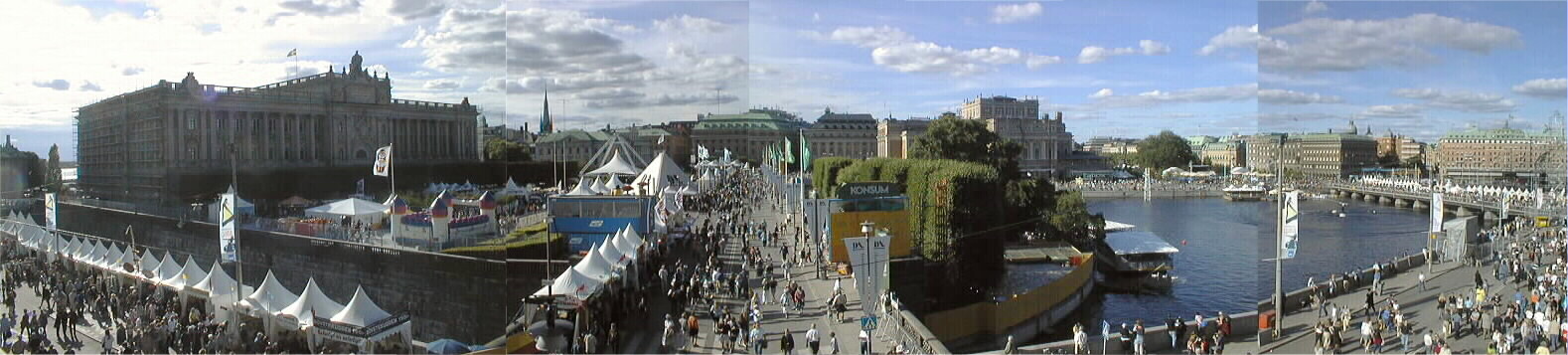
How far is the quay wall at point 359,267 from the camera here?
369 inches

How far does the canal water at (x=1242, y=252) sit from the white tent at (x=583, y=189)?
625cm

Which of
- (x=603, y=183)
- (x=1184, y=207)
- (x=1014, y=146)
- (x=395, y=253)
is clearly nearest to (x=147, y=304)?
(x=395, y=253)

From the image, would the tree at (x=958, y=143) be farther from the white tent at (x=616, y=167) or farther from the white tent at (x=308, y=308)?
the white tent at (x=308, y=308)

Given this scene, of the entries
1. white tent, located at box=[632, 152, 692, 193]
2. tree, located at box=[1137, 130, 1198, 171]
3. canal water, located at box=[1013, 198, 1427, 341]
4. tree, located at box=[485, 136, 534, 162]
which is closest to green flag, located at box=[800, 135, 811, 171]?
white tent, located at box=[632, 152, 692, 193]

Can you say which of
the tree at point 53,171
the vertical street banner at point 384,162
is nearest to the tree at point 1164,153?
the vertical street banner at point 384,162

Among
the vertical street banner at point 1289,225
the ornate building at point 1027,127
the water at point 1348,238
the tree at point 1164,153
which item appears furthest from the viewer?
the tree at point 1164,153

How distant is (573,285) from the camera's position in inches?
280

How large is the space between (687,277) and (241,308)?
14.9ft

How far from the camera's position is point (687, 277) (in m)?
9.20

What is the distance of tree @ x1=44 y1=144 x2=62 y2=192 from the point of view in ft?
34.8

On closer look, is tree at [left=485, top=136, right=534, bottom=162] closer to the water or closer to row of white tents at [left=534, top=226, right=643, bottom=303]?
row of white tents at [left=534, top=226, right=643, bottom=303]

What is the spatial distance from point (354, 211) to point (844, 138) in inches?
452

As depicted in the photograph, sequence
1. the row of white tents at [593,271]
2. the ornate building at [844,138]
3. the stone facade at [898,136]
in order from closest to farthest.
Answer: the row of white tents at [593,271] < the ornate building at [844,138] < the stone facade at [898,136]

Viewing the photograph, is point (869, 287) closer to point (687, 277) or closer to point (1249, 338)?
point (687, 277)
